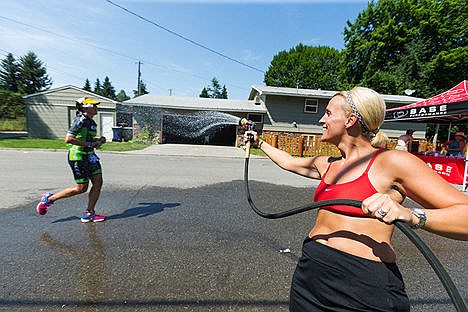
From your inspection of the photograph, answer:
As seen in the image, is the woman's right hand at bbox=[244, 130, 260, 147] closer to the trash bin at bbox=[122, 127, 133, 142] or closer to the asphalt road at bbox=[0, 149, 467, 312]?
the asphalt road at bbox=[0, 149, 467, 312]

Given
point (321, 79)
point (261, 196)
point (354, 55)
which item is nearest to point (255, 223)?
point (261, 196)

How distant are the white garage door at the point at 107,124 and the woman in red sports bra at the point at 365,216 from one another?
20.5 metres

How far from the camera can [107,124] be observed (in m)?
19.7

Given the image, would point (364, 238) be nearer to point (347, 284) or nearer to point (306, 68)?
point (347, 284)

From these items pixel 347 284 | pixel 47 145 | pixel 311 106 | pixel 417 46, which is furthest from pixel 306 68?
pixel 347 284

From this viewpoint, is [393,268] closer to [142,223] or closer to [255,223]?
[255,223]

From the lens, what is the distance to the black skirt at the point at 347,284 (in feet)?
4.05

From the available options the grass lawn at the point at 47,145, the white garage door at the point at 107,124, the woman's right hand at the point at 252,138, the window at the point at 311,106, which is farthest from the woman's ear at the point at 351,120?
the white garage door at the point at 107,124

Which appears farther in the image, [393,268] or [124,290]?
[124,290]

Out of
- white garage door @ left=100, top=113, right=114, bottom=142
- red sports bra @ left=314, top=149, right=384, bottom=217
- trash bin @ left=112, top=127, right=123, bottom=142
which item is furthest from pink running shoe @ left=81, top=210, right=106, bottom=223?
white garage door @ left=100, top=113, right=114, bottom=142

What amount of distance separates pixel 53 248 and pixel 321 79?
142 feet

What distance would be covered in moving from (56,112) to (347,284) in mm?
23476

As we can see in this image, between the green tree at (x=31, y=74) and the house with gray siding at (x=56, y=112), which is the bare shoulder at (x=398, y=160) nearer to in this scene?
the house with gray siding at (x=56, y=112)

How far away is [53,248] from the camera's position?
128 inches
